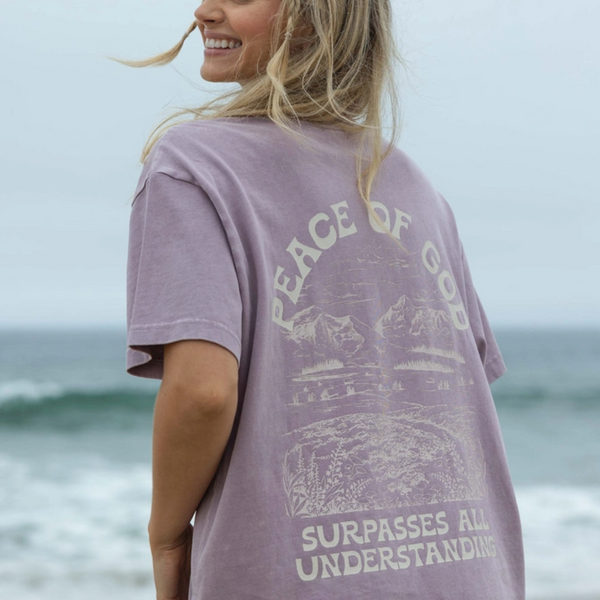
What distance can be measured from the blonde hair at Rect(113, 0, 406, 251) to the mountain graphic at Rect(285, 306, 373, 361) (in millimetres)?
166

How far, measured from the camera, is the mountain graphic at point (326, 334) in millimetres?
1105

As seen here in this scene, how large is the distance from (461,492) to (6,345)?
2853 centimetres

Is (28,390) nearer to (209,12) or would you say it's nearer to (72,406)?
(72,406)

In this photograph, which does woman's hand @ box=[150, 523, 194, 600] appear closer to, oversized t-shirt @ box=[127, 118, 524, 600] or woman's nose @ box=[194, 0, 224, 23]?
oversized t-shirt @ box=[127, 118, 524, 600]

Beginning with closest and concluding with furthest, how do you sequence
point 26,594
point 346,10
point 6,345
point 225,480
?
point 225,480 → point 346,10 → point 26,594 → point 6,345

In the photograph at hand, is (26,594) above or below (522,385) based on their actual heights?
below

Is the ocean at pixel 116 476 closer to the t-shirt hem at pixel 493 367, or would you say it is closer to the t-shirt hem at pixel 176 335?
the t-shirt hem at pixel 493 367

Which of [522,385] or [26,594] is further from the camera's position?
[522,385]

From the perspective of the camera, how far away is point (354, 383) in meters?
1.12

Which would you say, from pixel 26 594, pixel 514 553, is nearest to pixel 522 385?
pixel 26 594

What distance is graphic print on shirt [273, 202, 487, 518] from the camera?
107 cm

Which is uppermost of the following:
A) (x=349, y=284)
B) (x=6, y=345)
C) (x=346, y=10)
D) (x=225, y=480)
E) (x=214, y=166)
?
(x=6, y=345)

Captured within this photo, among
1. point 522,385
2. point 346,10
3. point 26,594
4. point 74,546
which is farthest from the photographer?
point 522,385

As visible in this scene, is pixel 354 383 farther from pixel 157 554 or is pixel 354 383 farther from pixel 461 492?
pixel 157 554
